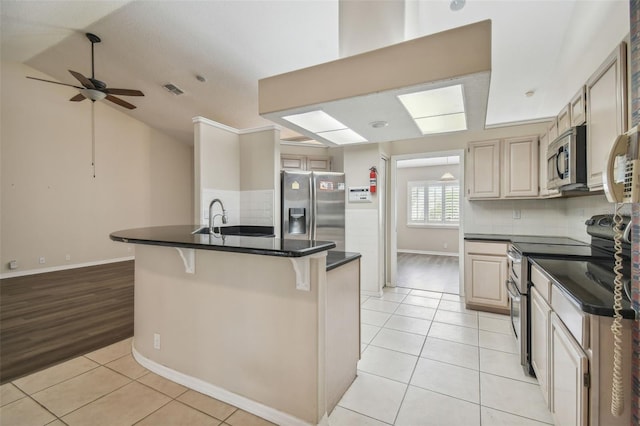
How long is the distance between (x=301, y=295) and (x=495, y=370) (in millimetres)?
1840

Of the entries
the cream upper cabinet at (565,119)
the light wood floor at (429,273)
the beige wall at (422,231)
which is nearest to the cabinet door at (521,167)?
the cream upper cabinet at (565,119)

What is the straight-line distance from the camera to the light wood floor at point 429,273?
486cm

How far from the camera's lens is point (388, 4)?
7.00 feet

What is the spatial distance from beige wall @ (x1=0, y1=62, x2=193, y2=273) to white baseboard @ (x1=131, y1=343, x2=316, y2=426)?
485 centimetres

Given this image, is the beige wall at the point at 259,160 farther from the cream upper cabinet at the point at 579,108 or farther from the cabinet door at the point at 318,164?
the cream upper cabinet at the point at 579,108

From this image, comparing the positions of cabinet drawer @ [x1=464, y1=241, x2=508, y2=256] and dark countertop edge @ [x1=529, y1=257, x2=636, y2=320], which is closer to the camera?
dark countertop edge @ [x1=529, y1=257, x2=636, y2=320]

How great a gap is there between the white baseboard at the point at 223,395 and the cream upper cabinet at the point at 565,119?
9.69 ft

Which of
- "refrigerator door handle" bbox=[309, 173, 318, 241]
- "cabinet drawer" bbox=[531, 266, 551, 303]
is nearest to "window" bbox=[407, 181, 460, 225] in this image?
"refrigerator door handle" bbox=[309, 173, 318, 241]

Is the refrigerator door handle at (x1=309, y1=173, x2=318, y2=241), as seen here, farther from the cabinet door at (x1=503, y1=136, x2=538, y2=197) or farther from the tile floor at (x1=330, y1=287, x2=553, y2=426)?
the cabinet door at (x1=503, y1=136, x2=538, y2=197)

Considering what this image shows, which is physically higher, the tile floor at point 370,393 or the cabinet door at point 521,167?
the cabinet door at point 521,167

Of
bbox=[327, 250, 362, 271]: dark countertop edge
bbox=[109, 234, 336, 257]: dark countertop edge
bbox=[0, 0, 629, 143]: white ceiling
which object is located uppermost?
bbox=[0, 0, 629, 143]: white ceiling

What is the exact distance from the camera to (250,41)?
3492 millimetres

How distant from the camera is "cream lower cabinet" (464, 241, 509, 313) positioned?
11.5 feet

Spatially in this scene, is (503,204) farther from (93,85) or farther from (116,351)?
(93,85)
